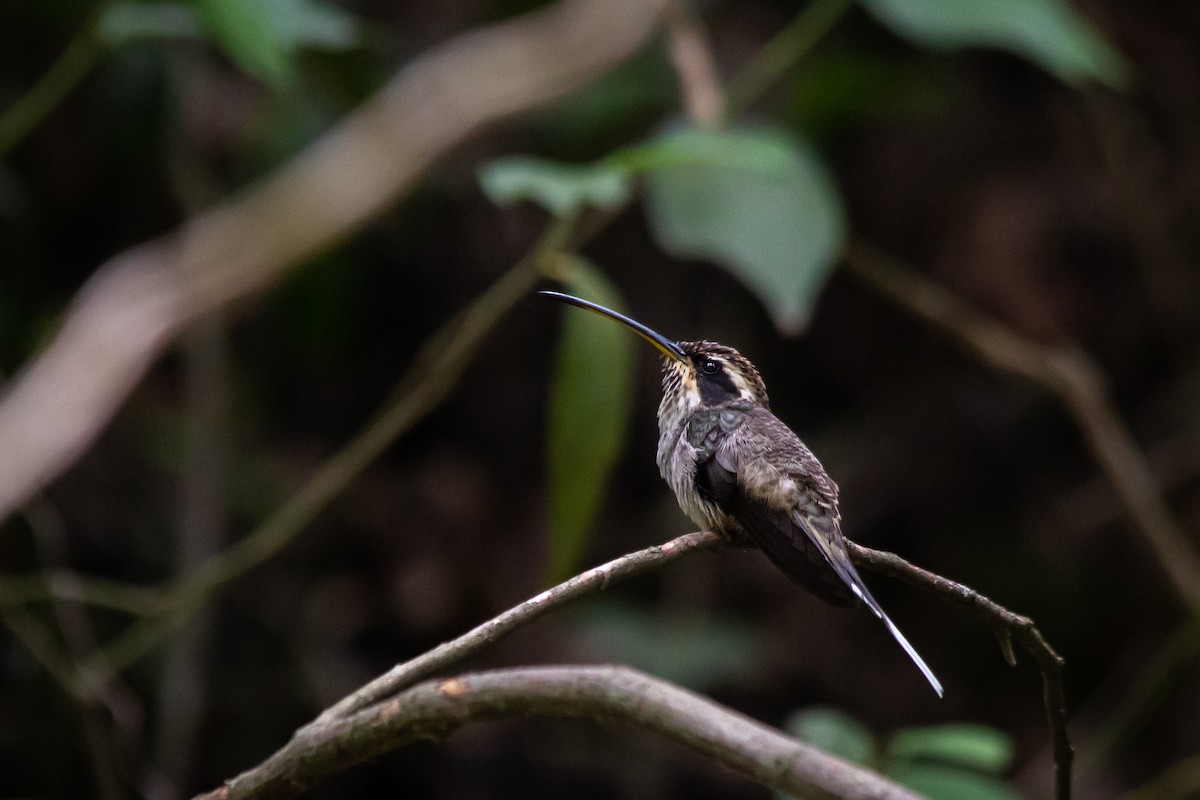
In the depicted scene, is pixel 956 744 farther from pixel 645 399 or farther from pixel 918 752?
pixel 645 399

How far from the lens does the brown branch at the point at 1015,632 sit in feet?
4.78

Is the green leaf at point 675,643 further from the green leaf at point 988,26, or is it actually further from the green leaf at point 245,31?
the green leaf at point 245,31

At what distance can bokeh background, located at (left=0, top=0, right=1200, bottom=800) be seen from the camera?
4.70m

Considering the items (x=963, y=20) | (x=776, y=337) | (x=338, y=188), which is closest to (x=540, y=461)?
(x=776, y=337)

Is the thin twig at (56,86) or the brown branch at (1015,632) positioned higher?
the thin twig at (56,86)

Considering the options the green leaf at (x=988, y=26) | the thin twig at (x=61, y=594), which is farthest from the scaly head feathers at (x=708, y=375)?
the green leaf at (x=988, y=26)

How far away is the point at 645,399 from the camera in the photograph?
5430 mm

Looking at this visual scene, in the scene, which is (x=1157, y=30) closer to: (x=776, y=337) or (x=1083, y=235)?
(x=1083, y=235)

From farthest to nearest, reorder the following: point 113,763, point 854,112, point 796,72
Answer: point 796,72, point 854,112, point 113,763

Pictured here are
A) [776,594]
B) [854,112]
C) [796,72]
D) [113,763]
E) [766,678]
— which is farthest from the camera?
[776,594]

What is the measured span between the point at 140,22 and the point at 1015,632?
3000mm

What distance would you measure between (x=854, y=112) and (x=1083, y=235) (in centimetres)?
172

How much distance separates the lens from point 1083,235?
5.65m

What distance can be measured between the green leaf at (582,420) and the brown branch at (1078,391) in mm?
1398
